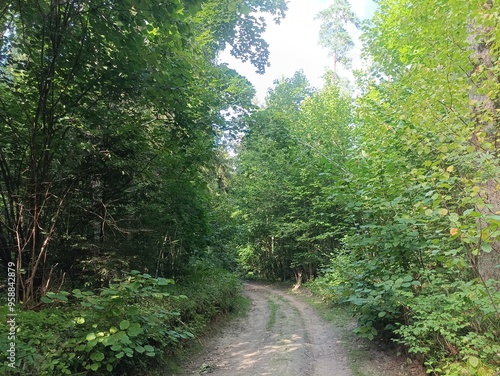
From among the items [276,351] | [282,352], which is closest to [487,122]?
[282,352]

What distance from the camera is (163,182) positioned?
23.9 feet

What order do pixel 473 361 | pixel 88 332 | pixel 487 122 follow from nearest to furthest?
pixel 473 361
pixel 88 332
pixel 487 122

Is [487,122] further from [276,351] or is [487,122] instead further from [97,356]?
[97,356]

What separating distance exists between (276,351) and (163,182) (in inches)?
171

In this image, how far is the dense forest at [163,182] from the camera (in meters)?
3.81

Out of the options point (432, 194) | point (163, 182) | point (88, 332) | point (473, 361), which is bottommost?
point (473, 361)

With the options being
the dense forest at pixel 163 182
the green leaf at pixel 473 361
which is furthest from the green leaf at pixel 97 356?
the green leaf at pixel 473 361

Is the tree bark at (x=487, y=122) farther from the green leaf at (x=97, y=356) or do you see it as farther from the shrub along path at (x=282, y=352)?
the green leaf at (x=97, y=356)

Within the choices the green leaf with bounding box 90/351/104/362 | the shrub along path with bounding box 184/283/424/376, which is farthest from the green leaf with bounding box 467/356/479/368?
the green leaf with bounding box 90/351/104/362

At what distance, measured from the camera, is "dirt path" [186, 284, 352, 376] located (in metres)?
5.46

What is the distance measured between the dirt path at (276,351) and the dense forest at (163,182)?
791 millimetres

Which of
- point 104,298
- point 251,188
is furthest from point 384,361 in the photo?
point 251,188

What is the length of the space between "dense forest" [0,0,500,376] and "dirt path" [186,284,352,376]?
79cm

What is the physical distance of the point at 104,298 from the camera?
154 inches
